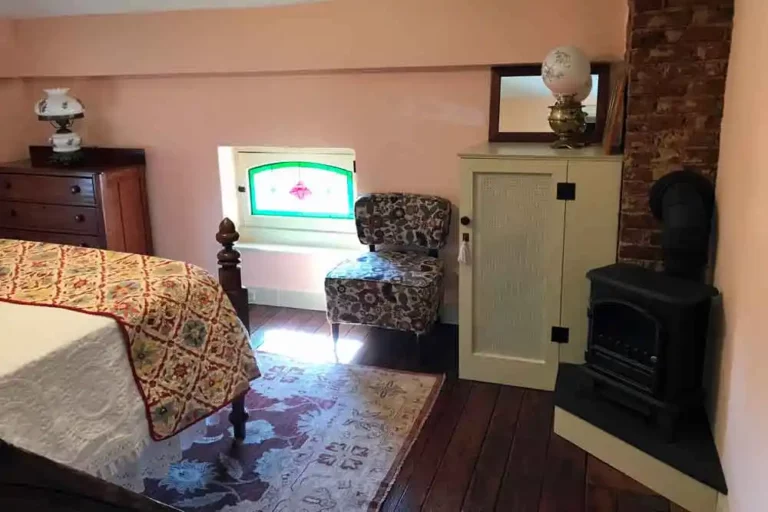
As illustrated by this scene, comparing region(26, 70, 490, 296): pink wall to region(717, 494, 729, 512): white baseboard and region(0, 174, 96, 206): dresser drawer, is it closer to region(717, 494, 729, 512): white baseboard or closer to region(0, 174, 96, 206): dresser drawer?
region(0, 174, 96, 206): dresser drawer

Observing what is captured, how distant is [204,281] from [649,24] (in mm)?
1960

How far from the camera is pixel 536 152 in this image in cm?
311

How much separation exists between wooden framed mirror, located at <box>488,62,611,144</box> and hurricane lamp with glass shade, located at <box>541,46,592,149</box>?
210 millimetres

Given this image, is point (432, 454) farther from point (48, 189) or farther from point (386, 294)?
point (48, 189)

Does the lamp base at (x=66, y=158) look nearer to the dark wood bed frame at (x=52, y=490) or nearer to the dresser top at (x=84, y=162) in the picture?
the dresser top at (x=84, y=162)

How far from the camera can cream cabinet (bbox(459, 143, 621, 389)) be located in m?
2.99

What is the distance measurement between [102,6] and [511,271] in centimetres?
291

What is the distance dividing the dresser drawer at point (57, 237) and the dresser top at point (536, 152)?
7.95 ft

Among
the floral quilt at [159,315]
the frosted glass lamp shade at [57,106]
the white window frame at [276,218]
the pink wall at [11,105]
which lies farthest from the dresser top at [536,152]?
the pink wall at [11,105]

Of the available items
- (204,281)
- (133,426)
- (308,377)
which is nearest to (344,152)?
(308,377)

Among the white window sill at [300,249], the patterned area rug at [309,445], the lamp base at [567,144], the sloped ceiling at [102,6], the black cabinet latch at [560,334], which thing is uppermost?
the sloped ceiling at [102,6]

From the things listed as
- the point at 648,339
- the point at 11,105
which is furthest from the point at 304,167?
the point at 648,339

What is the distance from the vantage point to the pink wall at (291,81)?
355 centimetres

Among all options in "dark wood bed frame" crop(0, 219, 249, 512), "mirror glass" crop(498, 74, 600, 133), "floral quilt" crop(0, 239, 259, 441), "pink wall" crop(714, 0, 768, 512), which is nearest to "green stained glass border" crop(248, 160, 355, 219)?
"mirror glass" crop(498, 74, 600, 133)
